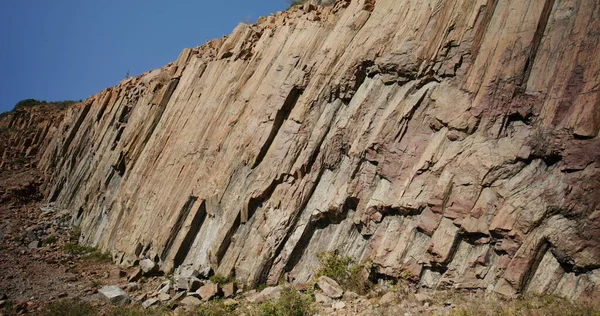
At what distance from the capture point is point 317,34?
61.4ft

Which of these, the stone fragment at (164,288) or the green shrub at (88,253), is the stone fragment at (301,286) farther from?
the green shrub at (88,253)

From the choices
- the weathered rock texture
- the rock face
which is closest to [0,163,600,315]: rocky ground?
the rock face

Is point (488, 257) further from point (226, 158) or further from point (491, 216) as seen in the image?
point (226, 158)

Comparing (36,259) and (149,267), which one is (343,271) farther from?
(36,259)

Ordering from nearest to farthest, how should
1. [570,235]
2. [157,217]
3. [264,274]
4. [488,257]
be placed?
[570,235], [488,257], [264,274], [157,217]

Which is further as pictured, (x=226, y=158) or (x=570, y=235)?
(x=226, y=158)

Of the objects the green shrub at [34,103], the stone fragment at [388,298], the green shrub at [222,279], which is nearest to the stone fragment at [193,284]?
the green shrub at [222,279]

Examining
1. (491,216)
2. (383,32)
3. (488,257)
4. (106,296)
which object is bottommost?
(106,296)

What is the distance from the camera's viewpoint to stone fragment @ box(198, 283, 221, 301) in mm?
15289

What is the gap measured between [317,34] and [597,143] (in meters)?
11.7

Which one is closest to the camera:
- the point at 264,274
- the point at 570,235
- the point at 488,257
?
the point at 570,235

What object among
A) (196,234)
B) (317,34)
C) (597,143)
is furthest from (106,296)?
(597,143)

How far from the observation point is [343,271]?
14.0 m

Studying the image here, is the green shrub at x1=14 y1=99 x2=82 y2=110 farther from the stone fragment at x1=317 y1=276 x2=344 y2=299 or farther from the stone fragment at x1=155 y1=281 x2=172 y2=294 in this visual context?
the stone fragment at x1=317 y1=276 x2=344 y2=299
